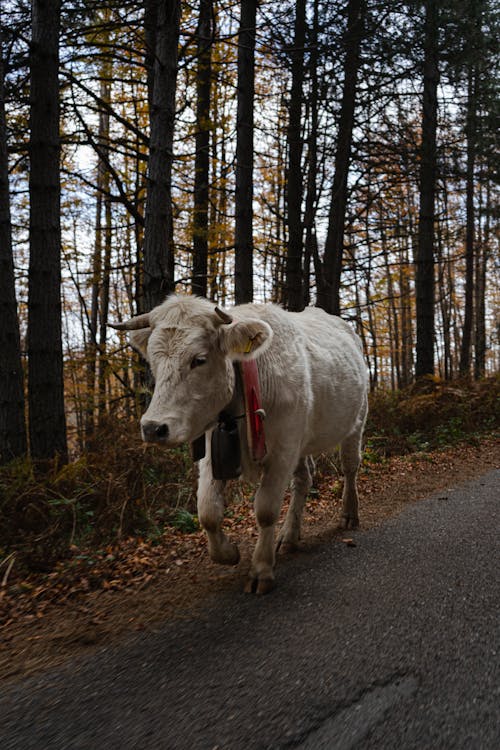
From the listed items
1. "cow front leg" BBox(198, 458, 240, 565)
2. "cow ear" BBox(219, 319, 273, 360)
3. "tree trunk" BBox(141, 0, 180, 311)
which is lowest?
"cow front leg" BBox(198, 458, 240, 565)

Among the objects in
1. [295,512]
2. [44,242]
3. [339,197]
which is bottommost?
[295,512]

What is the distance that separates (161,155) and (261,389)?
4159 millimetres

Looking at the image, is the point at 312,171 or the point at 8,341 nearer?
the point at 8,341

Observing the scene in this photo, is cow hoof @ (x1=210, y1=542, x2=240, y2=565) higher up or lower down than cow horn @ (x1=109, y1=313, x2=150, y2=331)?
lower down

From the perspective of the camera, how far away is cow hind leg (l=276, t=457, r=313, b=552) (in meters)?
4.53

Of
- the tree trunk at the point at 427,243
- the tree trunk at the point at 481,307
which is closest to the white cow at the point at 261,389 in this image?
the tree trunk at the point at 427,243


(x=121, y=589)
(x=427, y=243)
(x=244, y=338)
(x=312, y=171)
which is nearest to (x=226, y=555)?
(x=121, y=589)

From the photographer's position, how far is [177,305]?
11.4 ft

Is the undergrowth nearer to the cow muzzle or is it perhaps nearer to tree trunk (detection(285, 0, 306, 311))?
the cow muzzle

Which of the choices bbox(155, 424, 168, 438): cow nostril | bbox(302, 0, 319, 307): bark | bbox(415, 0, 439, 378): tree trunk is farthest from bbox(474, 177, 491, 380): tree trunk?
bbox(155, 424, 168, 438): cow nostril

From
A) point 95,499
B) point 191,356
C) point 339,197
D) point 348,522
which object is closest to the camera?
point 191,356

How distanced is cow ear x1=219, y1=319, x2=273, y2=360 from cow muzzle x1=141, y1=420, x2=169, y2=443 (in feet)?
2.43

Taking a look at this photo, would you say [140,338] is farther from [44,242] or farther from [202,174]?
[202,174]

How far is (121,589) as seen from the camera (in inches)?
152
